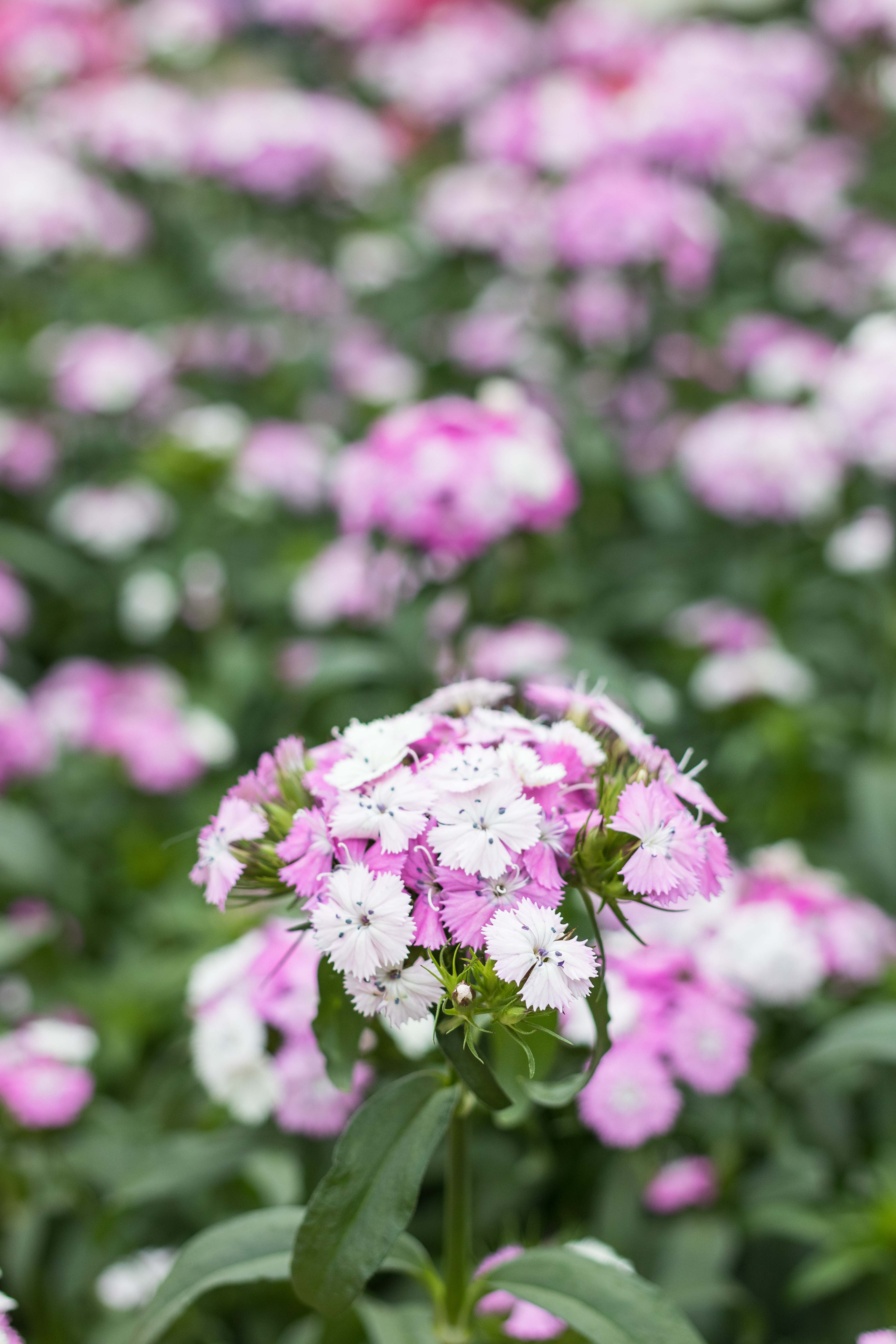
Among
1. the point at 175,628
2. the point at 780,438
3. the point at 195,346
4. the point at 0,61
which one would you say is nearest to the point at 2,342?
the point at 195,346

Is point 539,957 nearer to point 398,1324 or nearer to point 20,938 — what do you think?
point 398,1324

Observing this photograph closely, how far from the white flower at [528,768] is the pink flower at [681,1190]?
2.72 ft

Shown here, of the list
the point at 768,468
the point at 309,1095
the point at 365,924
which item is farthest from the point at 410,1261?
the point at 768,468

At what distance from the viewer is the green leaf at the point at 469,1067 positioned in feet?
3.02

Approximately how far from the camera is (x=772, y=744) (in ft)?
7.16

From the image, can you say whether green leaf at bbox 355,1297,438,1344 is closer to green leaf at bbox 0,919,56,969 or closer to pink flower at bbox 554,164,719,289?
green leaf at bbox 0,919,56,969

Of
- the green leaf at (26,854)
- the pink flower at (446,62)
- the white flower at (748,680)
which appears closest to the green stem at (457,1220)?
the green leaf at (26,854)

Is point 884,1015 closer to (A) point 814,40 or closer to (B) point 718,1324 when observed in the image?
(B) point 718,1324

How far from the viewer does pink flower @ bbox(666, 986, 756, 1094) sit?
4.67 feet

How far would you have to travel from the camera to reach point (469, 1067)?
0.93 m

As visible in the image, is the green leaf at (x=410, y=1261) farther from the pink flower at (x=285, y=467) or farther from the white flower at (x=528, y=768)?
the pink flower at (x=285, y=467)

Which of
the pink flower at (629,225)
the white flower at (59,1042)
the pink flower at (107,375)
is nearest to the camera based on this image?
the white flower at (59,1042)

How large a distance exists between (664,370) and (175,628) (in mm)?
1439

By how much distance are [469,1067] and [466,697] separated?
344mm
